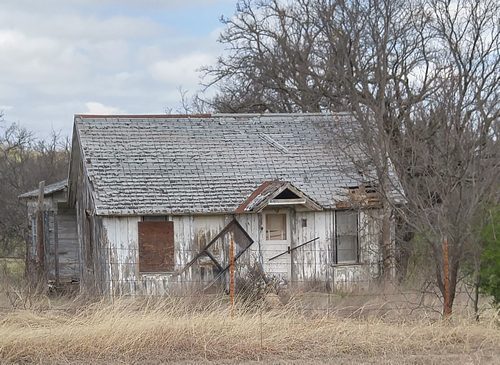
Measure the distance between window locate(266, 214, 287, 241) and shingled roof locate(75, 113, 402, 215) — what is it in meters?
0.88

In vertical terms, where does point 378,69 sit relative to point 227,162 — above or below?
above

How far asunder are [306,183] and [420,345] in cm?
963

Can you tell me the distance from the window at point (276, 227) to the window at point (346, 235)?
139cm

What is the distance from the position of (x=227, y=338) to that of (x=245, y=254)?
837cm

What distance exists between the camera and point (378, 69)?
23.3 metres

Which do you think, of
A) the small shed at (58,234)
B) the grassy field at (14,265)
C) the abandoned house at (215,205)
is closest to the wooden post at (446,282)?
the abandoned house at (215,205)

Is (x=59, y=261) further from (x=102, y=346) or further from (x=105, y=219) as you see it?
(x=102, y=346)

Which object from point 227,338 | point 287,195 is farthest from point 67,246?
point 227,338

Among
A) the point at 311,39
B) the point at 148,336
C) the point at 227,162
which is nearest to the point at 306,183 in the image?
the point at 227,162

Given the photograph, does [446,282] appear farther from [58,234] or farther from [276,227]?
[58,234]

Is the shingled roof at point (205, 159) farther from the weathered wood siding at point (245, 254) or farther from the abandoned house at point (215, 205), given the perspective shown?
the weathered wood siding at point (245, 254)

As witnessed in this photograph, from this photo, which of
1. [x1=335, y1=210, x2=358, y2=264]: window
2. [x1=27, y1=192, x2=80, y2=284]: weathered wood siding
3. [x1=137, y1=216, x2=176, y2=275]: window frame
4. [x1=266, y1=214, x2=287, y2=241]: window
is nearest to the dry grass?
[x1=137, y1=216, x2=176, y2=275]: window frame

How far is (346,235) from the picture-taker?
19797 millimetres

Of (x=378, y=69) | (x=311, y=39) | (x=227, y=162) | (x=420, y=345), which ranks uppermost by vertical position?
(x=311, y=39)
